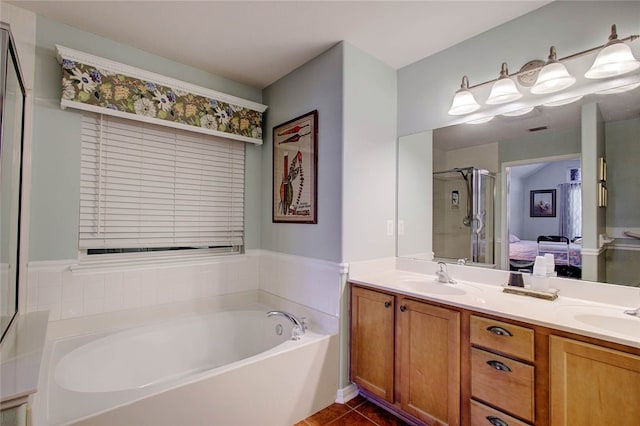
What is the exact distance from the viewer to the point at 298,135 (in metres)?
2.43

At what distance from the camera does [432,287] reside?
202 centimetres

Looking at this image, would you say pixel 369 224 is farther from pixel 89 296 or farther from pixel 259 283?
pixel 89 296

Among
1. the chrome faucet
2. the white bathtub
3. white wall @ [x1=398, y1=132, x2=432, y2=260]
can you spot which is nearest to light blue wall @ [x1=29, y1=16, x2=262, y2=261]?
the white bathtub

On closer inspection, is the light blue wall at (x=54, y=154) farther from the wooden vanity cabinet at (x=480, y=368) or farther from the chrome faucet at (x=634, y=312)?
the chrome faucet at (x=634, y=312)

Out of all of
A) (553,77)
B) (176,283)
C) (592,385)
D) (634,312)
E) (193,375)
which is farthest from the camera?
(176,283)

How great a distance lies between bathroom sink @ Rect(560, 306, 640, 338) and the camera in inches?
50.4

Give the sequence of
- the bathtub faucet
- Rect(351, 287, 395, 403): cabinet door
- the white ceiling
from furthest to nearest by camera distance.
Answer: the bathtub faucet, Rect(351, 287, 395, 403): cabinet door, the white ceiling

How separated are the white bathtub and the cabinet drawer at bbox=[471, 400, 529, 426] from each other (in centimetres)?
88

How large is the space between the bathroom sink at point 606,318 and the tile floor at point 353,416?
44.1 inches

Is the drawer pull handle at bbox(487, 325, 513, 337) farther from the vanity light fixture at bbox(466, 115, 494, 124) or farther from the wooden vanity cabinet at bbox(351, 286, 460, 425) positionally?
the vanity light fixture at bbox(466, 115, 494, 124)

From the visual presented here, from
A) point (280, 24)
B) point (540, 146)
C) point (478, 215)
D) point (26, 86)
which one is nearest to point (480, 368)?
point (478, 215)

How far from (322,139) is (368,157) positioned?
36 cm

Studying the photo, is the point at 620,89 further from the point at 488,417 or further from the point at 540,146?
the point at 488,417

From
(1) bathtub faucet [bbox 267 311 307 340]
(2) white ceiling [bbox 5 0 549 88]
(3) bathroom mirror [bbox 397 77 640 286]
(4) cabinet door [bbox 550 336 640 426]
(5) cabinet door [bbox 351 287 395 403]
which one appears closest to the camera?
(4) cabinet door [bbox 550 336 640 426]
